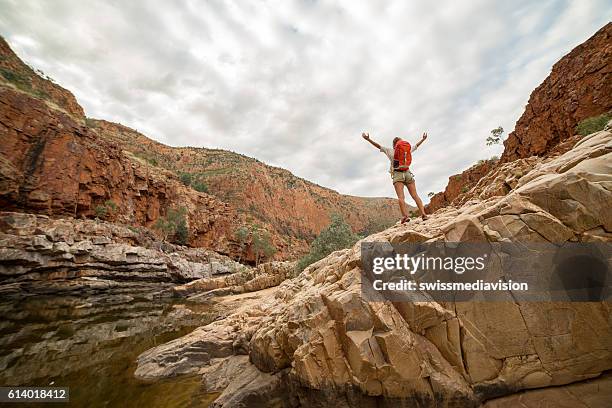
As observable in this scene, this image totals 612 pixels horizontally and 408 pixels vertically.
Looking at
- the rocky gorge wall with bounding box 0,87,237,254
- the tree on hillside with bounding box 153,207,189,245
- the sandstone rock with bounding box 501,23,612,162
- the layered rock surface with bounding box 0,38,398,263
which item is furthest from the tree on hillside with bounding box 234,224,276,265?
the sandstone rock with bounding box 501,23,612,162

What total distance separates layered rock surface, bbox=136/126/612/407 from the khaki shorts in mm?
1208

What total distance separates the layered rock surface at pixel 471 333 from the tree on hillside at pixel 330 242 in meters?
19.6

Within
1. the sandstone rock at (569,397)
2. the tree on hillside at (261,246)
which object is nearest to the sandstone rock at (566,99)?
the sandstone rock at (569,397)

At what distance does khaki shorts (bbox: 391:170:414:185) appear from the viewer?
20.6 feet

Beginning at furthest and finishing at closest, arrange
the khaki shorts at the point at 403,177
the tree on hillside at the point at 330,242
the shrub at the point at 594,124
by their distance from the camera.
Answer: the tree on hillside at the point at 330,242, the shrub at the point at 594,124, the khaki shorts at the point at 403,177

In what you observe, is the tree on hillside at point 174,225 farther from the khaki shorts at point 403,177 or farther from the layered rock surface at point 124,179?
the khaki shorts at point 403,177

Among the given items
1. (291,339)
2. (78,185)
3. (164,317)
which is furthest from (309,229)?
(291,339)

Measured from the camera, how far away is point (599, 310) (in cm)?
364

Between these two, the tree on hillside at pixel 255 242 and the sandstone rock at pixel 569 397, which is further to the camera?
the tree on hillside at pixel 255 242

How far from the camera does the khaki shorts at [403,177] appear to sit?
6.28 m

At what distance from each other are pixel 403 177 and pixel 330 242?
20219 millimetres

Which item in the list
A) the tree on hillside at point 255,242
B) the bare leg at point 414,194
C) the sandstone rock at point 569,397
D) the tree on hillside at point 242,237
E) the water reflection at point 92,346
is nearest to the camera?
the sandstone rock at point 569,397

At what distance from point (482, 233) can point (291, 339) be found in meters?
4.35

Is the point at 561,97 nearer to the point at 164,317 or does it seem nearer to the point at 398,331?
the point at 398,331
